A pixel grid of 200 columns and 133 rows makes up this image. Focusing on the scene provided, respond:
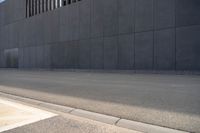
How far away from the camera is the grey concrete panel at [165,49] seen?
22391 millimetres

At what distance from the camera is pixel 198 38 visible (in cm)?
2080

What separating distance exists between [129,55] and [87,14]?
8870mm

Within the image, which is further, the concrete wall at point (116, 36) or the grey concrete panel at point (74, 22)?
the grey concrete panel at point (74, 22)

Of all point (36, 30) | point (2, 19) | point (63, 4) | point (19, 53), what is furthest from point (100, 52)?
point (2, 19)

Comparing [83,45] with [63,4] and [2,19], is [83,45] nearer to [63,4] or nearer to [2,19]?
[63,4]

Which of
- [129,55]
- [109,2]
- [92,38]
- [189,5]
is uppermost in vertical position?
[109,2]

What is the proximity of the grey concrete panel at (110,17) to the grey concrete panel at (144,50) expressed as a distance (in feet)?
11.1

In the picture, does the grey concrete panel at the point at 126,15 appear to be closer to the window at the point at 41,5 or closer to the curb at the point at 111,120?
the window at the point at 41,5

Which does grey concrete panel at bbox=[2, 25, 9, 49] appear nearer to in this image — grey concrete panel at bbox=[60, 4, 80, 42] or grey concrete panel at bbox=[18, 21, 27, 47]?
grey concrete panel at bbox=[18, 21, 27, 47]

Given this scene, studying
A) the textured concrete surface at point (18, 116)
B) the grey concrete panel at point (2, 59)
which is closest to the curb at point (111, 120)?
the textured concrete surface at point (18, 116)

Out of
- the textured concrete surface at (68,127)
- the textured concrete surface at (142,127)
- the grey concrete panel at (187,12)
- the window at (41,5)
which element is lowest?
the textured concrete surface at (68,127)

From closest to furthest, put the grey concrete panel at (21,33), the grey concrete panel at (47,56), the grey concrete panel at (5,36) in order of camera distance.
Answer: the grey concrete panel at (47,56)
the grey concrete panel at (21,33)
the grey concrete panel at (5,36)

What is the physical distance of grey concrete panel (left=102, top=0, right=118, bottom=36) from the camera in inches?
1073

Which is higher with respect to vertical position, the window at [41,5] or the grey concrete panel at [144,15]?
the window at [41,5]
